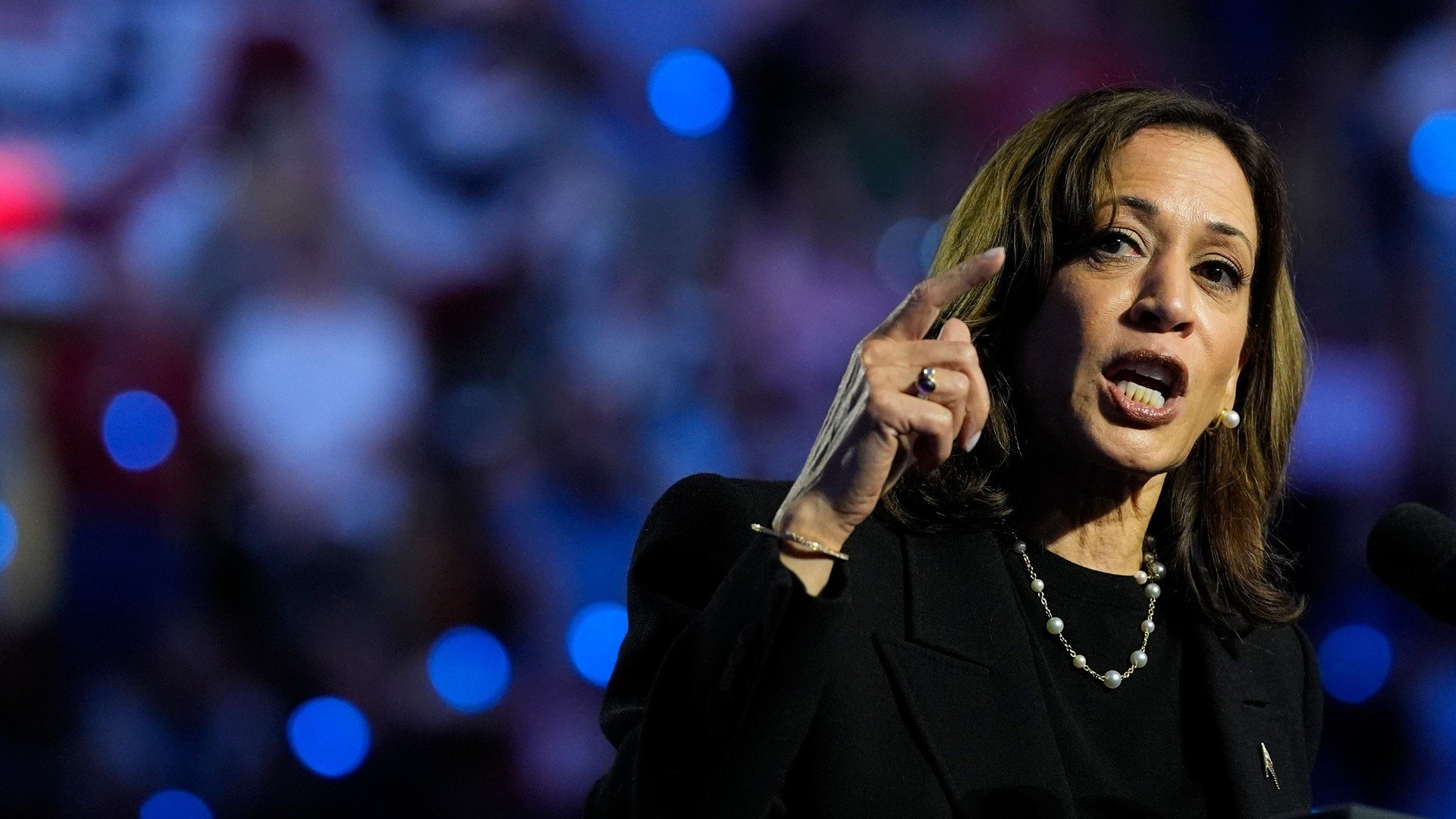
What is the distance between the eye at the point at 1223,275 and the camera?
1934 millimetres

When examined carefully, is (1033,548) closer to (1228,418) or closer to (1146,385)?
(1146,385)

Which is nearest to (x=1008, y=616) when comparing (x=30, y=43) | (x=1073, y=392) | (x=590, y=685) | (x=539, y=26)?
(x=1073, y=392)

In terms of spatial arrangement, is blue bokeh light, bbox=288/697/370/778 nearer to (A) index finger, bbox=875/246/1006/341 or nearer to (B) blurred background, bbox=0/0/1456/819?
(B) blurred background, bbox=0/0/1456/819

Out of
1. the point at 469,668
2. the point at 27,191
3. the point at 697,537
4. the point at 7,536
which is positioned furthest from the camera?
the point at 469,668

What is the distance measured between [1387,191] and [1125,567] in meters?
2.70

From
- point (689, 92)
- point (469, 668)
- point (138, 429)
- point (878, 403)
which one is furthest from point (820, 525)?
point (689, 92)

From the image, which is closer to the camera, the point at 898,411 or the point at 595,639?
the point at 898,411

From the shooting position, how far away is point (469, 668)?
3.53m

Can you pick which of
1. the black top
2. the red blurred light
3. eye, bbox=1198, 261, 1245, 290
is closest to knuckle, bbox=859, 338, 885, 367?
the black top

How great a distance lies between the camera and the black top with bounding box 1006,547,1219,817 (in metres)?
1.76

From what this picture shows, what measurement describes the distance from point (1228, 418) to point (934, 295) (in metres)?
0.87

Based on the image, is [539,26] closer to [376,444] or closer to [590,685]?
[376,444]

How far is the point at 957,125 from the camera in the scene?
4098 mm

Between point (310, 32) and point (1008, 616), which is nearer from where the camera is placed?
point (1008, 616)
